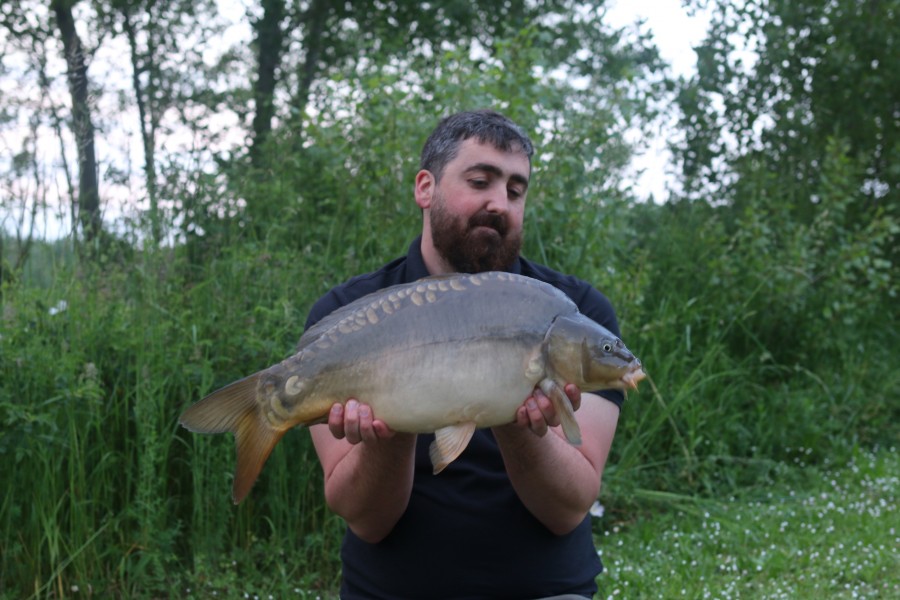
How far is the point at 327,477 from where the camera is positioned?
7.14ft

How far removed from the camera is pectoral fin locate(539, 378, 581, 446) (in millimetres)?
1711

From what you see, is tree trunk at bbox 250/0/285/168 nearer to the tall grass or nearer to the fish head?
the tall grass

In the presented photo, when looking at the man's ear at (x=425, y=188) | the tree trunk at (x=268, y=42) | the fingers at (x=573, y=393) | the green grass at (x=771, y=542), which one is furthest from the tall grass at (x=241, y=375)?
the tree trunk at (x=268, y=42)

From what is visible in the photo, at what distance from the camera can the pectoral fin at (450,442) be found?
1.71 m

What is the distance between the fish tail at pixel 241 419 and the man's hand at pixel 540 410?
432 mm

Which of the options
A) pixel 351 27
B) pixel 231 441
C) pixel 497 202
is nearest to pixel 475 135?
pixel 497 202

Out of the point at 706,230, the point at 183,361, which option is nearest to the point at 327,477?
the point at 183,361

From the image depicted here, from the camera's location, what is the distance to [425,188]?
251cm

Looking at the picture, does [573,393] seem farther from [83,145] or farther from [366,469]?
[83,145]

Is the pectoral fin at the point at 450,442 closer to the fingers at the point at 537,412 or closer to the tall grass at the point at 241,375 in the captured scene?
the fingers at the point at 537,412

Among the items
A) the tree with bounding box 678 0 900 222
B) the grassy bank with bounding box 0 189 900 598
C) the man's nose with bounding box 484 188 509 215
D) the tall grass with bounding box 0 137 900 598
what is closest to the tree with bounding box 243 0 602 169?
the tree with bounding box 678 0 900 222

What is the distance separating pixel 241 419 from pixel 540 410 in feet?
1.74

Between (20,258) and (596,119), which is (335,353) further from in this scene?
(596,119)

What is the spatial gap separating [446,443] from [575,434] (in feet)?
0.74
